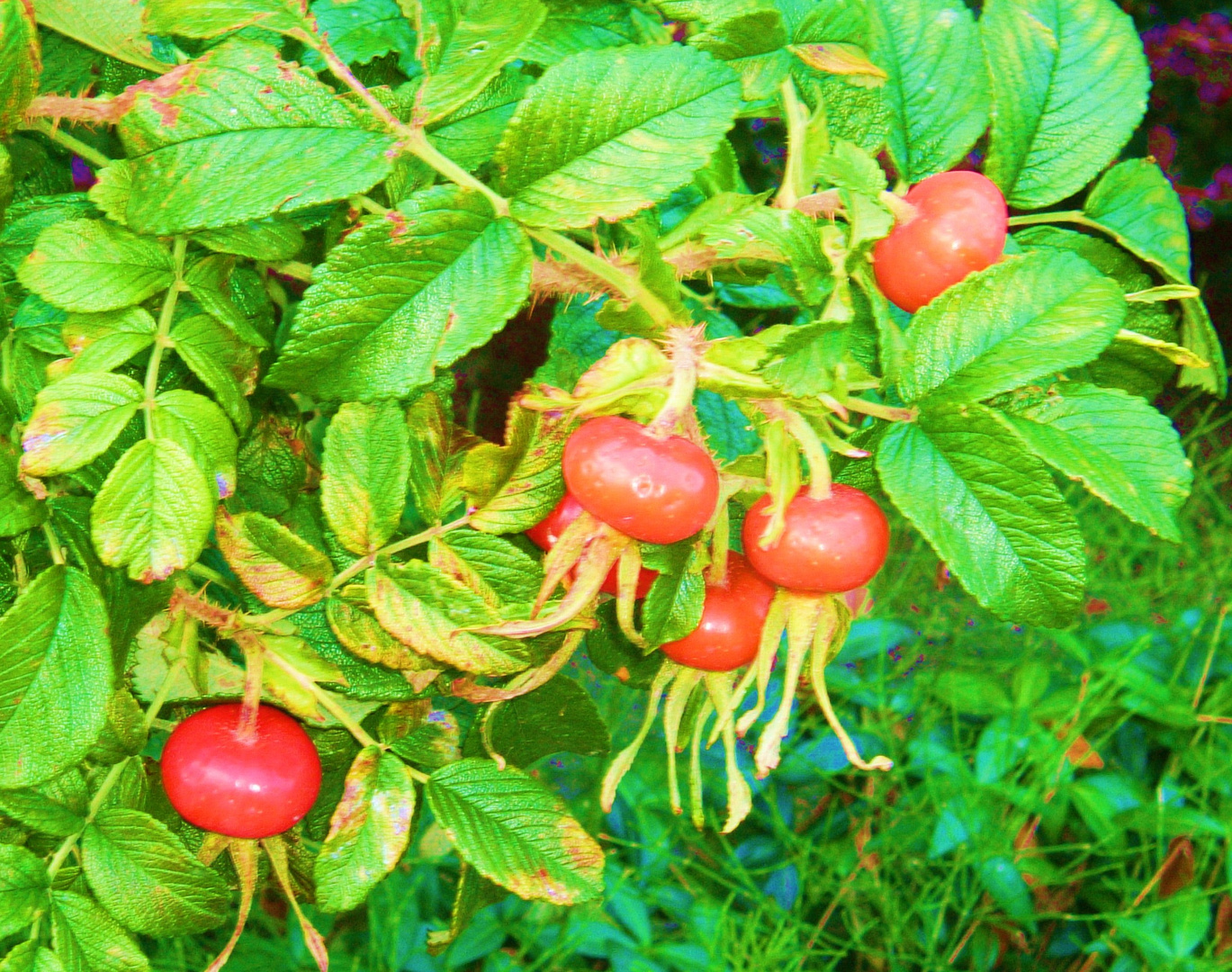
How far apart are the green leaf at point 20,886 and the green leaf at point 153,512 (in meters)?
0.21

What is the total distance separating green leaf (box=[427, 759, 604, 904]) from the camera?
0.67 metres

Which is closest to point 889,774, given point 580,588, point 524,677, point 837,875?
point 837,875

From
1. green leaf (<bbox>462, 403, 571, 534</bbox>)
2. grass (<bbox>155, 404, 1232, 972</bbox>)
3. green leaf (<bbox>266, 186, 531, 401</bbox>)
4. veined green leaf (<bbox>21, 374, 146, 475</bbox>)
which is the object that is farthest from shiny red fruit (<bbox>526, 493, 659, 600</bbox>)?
grass (<bbox>155, 404, 1232, 972</bbox>)

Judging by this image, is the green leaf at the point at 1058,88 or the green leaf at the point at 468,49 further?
the green leaf at the point at 1058,88

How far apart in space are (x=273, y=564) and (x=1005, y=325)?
40cm

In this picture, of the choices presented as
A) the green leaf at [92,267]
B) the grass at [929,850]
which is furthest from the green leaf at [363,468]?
the grass at [929,850]

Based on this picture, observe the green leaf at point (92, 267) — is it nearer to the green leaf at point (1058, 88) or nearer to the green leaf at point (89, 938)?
the green leaf at point (89, 938)

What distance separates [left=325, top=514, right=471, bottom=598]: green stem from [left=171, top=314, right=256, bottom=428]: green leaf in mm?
98

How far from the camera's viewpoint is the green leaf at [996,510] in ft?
1.86

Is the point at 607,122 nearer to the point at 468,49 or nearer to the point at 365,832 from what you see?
the point at 468,49

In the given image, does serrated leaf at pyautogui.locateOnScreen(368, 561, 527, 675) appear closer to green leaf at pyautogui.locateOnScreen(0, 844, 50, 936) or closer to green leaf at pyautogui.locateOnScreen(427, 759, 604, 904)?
green leaf at pyautogui.locateOnScreen(427, 759, 604, 904)

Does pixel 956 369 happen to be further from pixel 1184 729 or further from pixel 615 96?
pixel 1184 729

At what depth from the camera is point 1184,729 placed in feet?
5.84

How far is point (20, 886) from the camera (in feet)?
2.15
